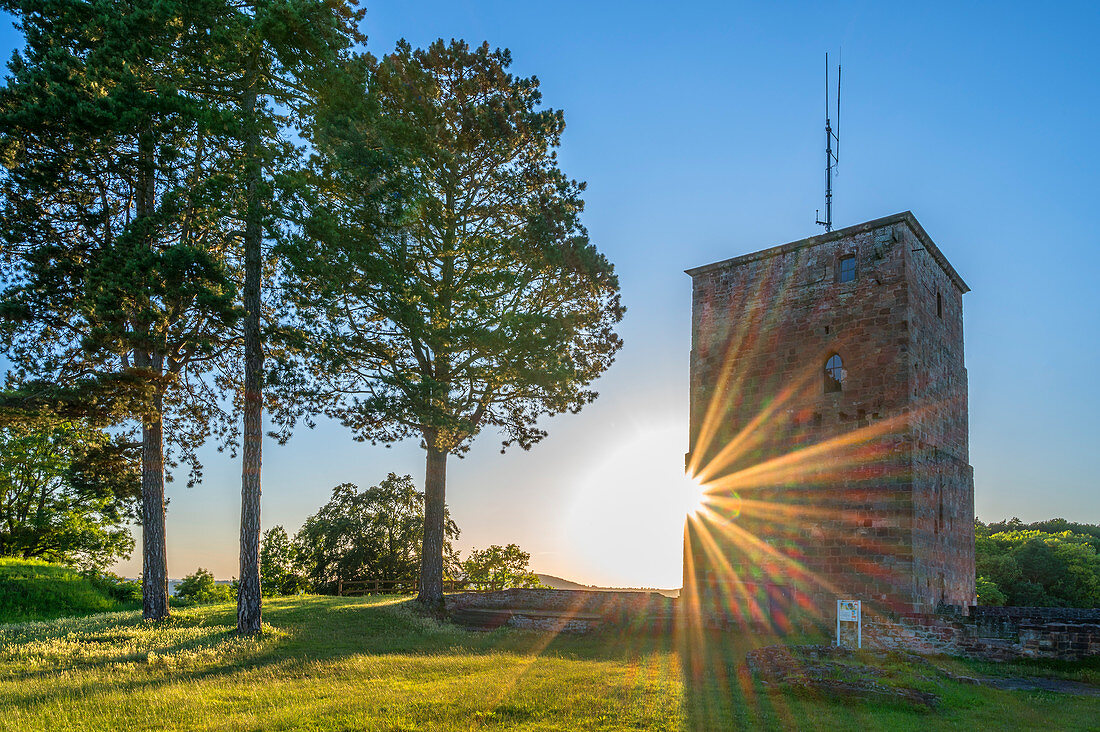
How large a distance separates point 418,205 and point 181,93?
5504 millimetres

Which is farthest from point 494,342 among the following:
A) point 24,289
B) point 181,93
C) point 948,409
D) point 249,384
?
point 948,409

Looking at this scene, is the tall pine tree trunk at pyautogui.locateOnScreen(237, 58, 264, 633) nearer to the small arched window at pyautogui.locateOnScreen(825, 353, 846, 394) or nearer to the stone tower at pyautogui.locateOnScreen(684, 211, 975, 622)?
the stone tower at pyautogui.locateOnScreen(684, 211, 975, 622)

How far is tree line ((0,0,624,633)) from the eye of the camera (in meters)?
15.1

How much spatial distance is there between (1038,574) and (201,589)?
131 ft

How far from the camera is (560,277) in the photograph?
2088cm

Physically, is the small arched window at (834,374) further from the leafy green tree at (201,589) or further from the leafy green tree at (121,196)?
the leafy green tree at (201,589)

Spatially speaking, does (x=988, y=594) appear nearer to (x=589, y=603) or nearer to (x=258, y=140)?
(x=589, y=603)

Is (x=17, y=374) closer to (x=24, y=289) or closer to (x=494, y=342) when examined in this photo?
(x=24, y=289)

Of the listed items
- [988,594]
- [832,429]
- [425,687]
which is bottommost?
[988,594]

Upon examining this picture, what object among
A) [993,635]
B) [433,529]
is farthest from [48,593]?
[993,635]

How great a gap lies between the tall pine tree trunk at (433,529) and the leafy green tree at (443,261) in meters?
0.04

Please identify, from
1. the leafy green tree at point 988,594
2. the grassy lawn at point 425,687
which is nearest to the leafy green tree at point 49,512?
the grassy lawn at point 425,687

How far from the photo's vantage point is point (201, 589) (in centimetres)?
3105

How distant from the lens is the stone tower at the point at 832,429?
17875 mm
